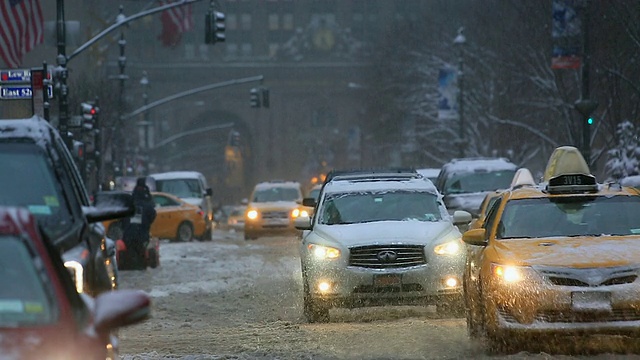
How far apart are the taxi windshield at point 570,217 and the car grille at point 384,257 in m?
2.53

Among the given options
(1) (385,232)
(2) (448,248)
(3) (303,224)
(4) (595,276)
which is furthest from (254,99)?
(4) (595,276)

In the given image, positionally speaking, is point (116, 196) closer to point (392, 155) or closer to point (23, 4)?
point (23, 4)

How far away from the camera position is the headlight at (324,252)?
15.6 m

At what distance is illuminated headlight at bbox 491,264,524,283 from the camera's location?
11.8m

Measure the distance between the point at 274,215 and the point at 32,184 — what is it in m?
32.0

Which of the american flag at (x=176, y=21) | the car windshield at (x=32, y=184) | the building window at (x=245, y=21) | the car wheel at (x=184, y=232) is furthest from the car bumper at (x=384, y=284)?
the building window at (x=245, y=21)

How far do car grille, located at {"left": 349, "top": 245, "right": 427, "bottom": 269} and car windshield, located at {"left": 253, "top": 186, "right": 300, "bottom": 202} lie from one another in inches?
1028

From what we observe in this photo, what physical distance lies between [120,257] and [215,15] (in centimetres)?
1306

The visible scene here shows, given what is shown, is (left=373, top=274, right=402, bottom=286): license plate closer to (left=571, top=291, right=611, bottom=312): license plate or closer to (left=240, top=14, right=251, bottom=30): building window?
(left=571, top=291, right=611, bottom=312): license plate

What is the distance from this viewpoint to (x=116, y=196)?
9070mm

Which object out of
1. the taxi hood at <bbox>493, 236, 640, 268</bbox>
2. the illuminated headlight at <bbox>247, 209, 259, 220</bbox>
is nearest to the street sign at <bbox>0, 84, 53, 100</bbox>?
the taxi hood at <bbox>493, 236, 640, 268</bbox>

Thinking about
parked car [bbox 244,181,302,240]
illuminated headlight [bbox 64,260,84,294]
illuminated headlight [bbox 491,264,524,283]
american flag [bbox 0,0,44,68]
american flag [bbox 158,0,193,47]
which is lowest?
parked car [bbox 244,181,302,240]

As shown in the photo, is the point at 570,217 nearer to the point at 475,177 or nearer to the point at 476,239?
the point at 476,239

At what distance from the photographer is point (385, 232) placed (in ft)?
52.1
